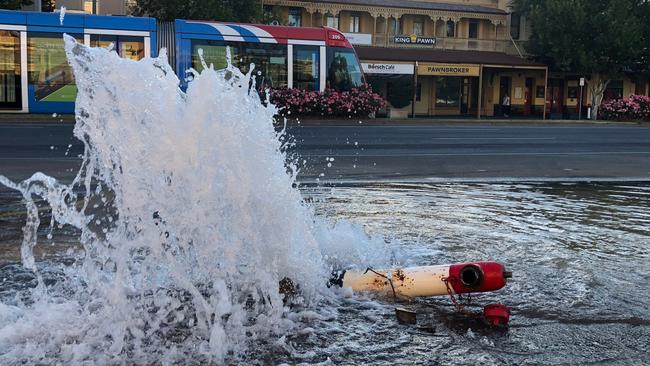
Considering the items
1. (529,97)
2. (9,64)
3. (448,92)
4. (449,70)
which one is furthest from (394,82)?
(9,64)

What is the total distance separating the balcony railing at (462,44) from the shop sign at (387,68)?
4.91 metres

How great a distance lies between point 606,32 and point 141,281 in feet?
138

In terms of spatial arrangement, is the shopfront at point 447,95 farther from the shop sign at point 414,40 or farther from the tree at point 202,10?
the tree at point 202,10

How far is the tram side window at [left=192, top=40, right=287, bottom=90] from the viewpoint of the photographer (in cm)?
2488

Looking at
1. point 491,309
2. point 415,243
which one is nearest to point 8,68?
point 415,243

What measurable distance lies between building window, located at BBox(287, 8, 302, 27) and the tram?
1849cm

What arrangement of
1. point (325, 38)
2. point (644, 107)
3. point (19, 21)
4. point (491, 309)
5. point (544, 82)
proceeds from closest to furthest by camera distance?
point (491, 309) → point (19, 21) → point (325, 38) → point (644, 107) → point (544, 82)

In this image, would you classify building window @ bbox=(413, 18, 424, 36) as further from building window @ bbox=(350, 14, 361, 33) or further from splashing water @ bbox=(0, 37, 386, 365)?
splashing water @ bbox=(0, 37, 386, 365)

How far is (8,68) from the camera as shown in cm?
2295

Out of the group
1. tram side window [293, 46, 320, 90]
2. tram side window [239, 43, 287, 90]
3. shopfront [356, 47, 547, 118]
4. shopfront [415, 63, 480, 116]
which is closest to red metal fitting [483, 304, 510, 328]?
tram side window [239, 43, 287, 90]

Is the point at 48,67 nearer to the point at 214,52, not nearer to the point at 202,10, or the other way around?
the point at 214,52

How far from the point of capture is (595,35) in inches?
1681

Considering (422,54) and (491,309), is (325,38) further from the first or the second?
(491,309)

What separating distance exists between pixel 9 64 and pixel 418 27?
3105 centimetres
